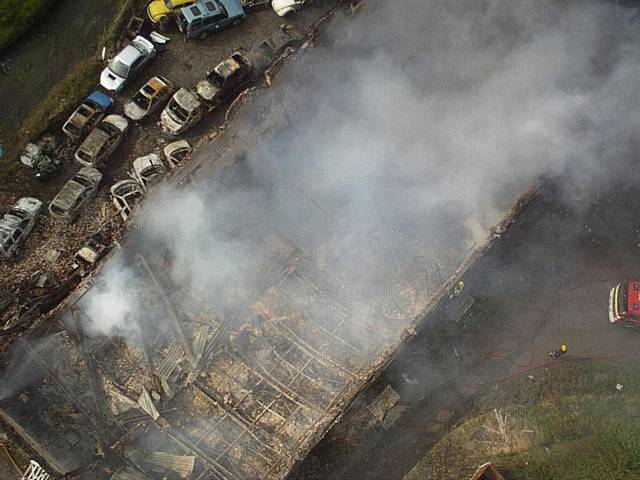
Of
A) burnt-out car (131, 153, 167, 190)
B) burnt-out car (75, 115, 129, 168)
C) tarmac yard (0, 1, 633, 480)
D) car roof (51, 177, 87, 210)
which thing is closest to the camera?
tarmac yard (0, 1, 633, 480)

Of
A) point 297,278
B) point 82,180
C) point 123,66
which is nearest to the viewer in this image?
point 297,278

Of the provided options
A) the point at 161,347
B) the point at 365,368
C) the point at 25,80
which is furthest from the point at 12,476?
the point at 25,80

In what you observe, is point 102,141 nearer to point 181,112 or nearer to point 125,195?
point 125,195

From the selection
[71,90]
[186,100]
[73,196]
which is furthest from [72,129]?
[186,100]

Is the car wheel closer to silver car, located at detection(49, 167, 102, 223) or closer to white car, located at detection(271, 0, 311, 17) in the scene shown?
white car, located at detection(271, 0, 311, 17)

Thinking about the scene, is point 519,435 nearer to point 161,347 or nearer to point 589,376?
point 589,376

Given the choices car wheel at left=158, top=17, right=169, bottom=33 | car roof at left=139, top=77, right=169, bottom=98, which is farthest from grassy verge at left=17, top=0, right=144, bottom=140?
car roof at left=139, top=77, right=169, bottom=98
